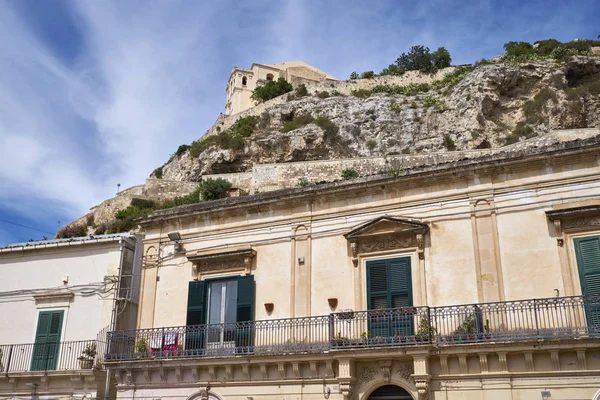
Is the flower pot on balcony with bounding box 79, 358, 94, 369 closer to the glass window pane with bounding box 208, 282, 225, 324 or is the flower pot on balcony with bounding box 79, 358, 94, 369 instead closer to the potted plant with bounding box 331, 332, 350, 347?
the glass window pane with bounding box 208, 282, 225, 324

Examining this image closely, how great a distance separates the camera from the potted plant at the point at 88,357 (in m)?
18.3

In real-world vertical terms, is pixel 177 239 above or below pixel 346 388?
Answer: above

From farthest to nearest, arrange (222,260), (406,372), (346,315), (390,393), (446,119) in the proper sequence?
(446,119) < (222,260) < (346,315) < (390,393) < (406,372)

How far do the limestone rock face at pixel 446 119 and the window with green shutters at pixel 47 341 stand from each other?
36843 mm

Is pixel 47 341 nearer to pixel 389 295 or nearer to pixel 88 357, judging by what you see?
pixel 88 357

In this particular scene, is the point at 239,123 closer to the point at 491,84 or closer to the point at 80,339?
the point at 491,84

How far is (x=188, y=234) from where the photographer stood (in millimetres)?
18312

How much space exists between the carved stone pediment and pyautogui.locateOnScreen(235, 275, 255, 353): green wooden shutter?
394mm

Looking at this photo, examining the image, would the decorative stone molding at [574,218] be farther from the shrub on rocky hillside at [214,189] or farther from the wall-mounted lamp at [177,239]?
the shrub on rocky hillside at [214,189]

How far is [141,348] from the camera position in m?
17.0

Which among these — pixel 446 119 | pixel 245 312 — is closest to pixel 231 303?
pixel 245 312

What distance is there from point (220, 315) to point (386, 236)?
5.24 m

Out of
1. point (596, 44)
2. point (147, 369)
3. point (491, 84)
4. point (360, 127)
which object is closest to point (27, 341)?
point (147, 369)

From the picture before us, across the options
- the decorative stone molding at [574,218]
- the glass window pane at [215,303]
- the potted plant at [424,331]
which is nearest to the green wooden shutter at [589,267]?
the decorative stone molding at [574,218]
